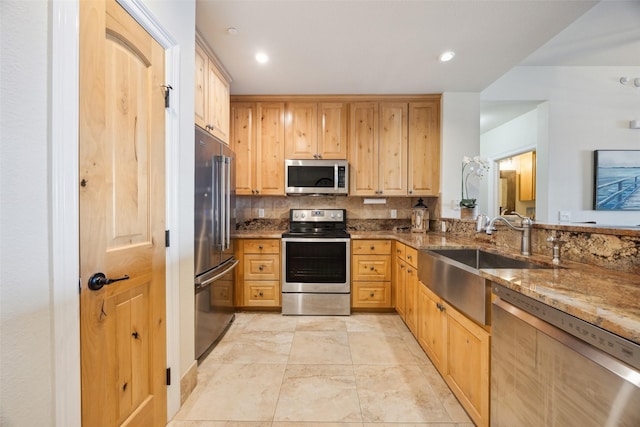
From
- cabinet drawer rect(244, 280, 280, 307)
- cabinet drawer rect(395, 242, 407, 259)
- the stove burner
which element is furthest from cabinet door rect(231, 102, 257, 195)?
cabinet drawer rect(395, 242, 407, 259)

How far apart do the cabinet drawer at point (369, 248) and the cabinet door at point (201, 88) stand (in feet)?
6.43

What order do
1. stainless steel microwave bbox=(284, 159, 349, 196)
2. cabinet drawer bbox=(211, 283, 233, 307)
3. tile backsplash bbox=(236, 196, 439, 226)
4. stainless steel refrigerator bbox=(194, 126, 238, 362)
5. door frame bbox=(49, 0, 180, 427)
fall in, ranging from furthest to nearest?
tile backsplash bbox=(236, 196, 439, 226)
stainless steel microwave bbox=(284, 159, 349, 196)
cabinet drawer bbox=(211, 283, 233, 307)
stainless steel refrigerator bbox=(194, 126, 238, 362)
door frame bbox=(49, 0, 180, 427)

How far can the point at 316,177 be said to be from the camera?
3.17 metres

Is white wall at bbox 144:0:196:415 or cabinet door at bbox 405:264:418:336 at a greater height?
white wall at bbox 144:0:196:415

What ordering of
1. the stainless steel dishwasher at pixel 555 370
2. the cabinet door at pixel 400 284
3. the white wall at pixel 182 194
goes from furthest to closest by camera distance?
the cabinet door at pixel 400 284 < the white wall at pixel 182 194 < the stainless steel dishwasher at pixel 555 370

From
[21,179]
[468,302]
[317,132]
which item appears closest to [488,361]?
[468,302]

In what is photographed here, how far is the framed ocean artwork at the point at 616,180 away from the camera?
3.01 metres

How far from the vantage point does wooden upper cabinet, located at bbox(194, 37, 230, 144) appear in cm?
204

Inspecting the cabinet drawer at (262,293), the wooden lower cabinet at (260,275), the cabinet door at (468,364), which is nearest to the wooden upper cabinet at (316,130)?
the wooden lower cabinet at (260,275)

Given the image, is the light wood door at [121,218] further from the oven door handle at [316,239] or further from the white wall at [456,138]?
the white wall at [456,138]

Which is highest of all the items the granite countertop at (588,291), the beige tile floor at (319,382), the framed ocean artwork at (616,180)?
the framed ocean artwork at (616,180)

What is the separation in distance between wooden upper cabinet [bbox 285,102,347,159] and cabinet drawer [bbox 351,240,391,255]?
1113 millimetres

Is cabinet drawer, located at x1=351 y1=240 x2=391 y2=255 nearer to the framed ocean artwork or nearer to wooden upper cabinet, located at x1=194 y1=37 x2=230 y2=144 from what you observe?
wooden upper cabinet, located at x1=194 y1=37 x2=230 y2=144

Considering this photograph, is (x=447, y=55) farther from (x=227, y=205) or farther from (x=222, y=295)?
(x=222, y=295)
